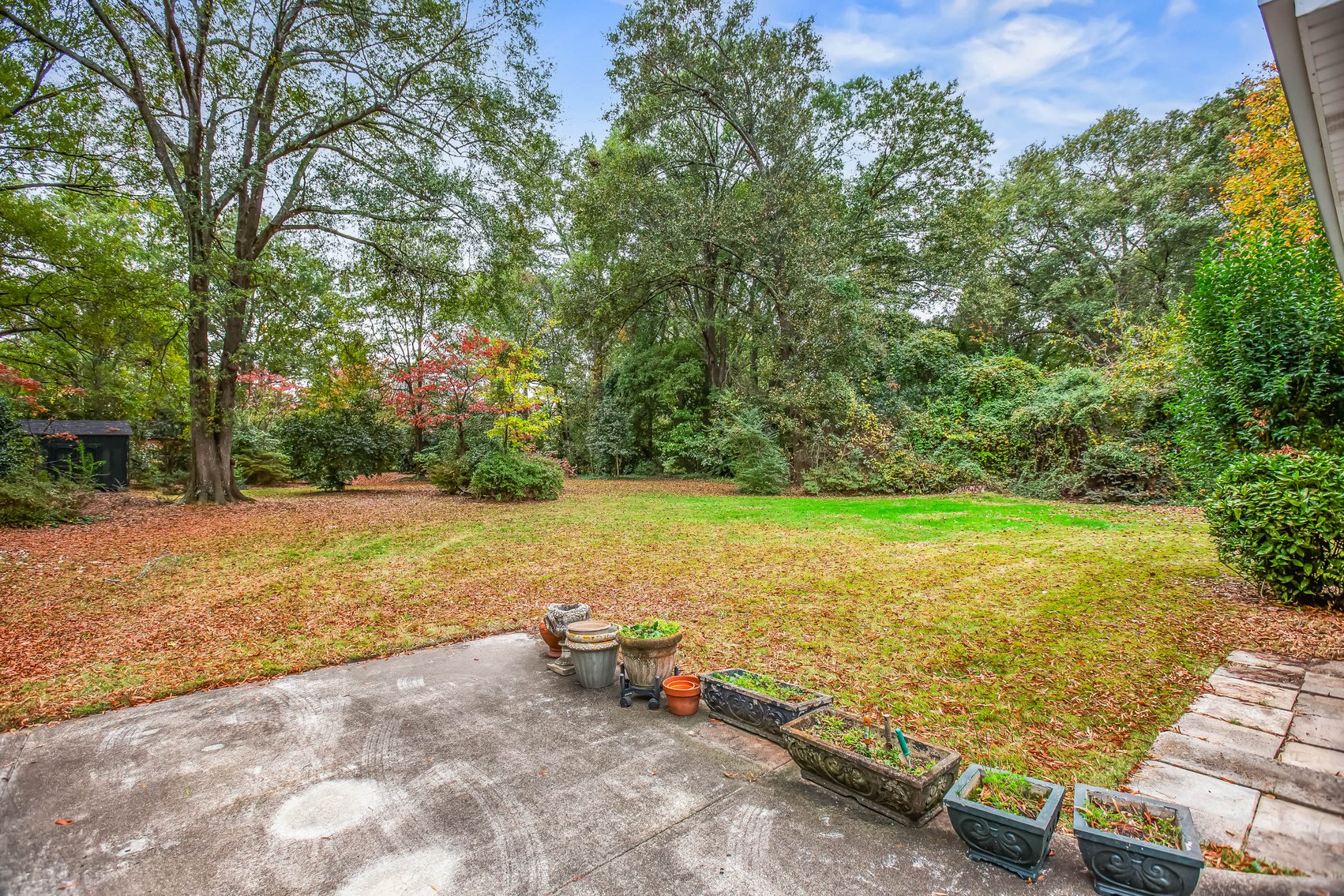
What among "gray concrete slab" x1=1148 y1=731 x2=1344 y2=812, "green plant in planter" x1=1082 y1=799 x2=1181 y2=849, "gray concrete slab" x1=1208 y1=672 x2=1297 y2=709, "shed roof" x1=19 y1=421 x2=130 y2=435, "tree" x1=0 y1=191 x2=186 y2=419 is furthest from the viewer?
"shed roof" x1=19 y1=421 x2=130 y2=435

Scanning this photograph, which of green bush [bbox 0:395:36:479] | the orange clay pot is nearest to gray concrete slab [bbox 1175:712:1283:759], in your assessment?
the orange clay pot

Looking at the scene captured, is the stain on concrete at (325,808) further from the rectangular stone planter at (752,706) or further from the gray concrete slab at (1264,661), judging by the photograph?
the gray concrete slab at (1264,661)

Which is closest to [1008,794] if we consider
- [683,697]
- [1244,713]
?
[683,697]

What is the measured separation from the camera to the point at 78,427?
43.2ft

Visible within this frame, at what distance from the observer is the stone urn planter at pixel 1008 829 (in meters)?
1.77

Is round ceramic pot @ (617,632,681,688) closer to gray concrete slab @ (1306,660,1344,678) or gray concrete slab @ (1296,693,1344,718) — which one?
gray concrete slab @ (1296,693,1344,718)

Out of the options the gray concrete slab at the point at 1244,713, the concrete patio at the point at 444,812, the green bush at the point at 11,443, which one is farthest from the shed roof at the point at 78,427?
the gray concrete slab at the point at 1244,713

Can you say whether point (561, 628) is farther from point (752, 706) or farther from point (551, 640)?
point (752, 706)

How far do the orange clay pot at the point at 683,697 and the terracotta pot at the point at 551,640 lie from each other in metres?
1.01

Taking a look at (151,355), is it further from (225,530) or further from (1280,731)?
(1280,731)

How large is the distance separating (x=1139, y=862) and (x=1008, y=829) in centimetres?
34

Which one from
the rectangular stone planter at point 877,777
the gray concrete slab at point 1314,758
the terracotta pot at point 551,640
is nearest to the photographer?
the rectangular stone planter at point 877,777

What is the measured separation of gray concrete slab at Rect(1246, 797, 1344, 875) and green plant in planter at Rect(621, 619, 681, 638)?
249 centimetres

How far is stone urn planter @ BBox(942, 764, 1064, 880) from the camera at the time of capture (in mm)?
1773
